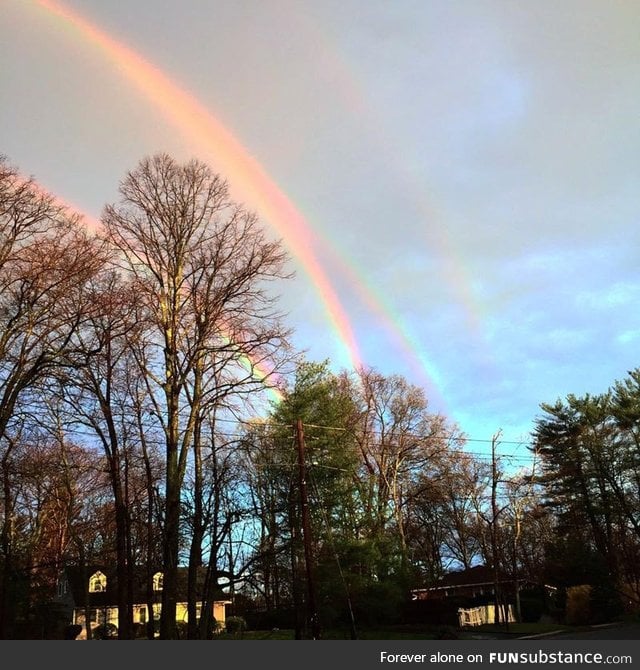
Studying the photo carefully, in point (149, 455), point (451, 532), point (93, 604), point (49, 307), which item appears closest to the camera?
point (49, 307)

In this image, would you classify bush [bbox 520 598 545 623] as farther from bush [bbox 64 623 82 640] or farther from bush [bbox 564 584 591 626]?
bush [bbox 64 623 82 640]

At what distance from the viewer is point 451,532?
54.3 meters

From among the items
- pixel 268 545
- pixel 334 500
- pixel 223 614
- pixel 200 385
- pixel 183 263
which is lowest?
pixel 223 614

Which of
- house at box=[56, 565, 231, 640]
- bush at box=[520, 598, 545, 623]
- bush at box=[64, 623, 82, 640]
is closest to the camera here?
bush at box=[64, 623, 82, 640]

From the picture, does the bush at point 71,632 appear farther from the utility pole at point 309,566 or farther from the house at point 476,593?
the utility pole at point 309,566

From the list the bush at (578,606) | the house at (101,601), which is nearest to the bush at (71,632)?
the house at (101,601)

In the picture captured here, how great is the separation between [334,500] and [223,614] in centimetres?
3218

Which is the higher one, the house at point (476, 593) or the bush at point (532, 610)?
the house at point (476, 593)

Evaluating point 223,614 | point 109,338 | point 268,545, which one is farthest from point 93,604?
point 109,338

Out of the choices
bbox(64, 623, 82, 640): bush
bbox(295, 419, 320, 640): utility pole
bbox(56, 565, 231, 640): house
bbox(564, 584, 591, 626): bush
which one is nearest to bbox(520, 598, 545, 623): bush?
bbox(564, 584, 591, 626): bush

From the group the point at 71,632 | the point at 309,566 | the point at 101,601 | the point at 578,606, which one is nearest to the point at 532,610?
the point at 578,606
